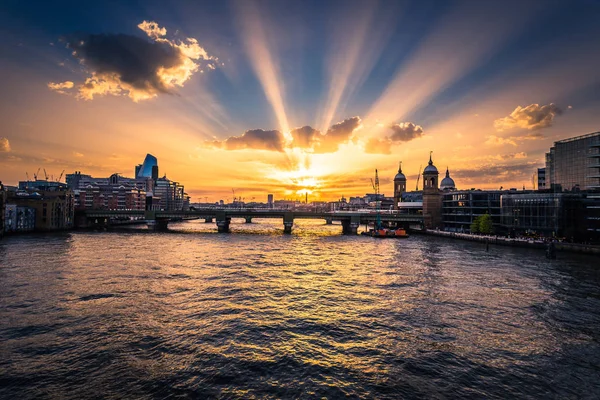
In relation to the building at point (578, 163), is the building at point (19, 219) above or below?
below

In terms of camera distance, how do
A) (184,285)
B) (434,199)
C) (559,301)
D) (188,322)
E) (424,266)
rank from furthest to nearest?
(434,199) < (424,266) < (184,285) < (559,301) < (188,322)


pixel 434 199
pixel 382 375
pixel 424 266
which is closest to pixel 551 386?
pixel 382 375

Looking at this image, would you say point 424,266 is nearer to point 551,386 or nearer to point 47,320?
point 551,386

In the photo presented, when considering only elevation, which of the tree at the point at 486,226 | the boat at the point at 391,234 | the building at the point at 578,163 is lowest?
the boat at the point at 391,234

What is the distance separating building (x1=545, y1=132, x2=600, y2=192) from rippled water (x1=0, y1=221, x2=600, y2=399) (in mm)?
88524

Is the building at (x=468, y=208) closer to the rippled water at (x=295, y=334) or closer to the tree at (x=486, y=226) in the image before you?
the tree at (x=486, y=226)

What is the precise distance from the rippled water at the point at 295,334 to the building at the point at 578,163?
88524 millimetres

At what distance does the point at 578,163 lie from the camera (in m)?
126

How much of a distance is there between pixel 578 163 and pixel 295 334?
15719 cm

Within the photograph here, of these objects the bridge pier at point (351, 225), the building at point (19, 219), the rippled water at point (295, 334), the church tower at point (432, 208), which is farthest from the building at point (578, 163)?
the building at point (19, 219)

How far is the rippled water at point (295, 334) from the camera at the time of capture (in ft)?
69.6

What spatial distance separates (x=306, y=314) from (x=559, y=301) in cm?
3561

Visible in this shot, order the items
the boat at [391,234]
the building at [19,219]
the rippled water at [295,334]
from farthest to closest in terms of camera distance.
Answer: the boat at [391,234]
the building at [19,219]
the rippled water at [295,334]

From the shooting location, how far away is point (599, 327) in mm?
31922
